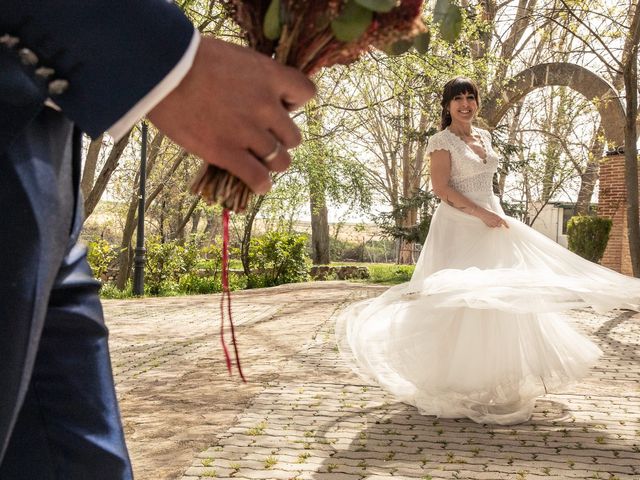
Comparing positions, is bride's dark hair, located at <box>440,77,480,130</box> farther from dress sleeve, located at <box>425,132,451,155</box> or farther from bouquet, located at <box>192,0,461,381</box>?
bouquet, located at <box>192,0,461,381</box>

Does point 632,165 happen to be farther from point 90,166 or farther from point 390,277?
point 390,277

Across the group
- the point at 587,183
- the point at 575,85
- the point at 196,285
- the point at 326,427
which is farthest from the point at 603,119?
the point at 326,427

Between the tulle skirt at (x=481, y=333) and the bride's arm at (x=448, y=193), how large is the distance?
0.33ft

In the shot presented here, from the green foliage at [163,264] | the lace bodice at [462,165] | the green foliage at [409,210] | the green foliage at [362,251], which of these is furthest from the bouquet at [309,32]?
the green foliage at [362,251]

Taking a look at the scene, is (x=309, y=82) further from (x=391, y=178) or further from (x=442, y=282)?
(x=391, y=178)

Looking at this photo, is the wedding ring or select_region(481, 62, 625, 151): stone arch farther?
select_region(481, 62, 625, 151): stone arch

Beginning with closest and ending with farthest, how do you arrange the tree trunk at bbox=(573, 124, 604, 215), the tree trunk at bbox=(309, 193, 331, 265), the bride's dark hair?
the bride's dark hair, the tree trunk at bbox=(573, 124, 604, 215), the tree trunk at bbox=(309, 193, 331, 265)

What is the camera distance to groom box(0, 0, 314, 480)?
950 millimetres

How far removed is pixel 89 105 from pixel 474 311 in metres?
4.94

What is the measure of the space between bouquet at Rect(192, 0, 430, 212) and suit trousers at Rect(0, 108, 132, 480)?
21 cm

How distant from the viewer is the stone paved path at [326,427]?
454 centimetres

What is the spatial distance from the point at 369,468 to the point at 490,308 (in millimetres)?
1477

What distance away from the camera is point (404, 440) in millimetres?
5125

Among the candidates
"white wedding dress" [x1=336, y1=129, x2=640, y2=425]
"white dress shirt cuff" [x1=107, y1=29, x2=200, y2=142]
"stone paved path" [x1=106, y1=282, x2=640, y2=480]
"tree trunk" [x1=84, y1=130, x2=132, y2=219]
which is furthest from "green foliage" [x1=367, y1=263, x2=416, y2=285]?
"white dress shirt cuff" [x1=107, y1=29, x2=200, y2=142]
